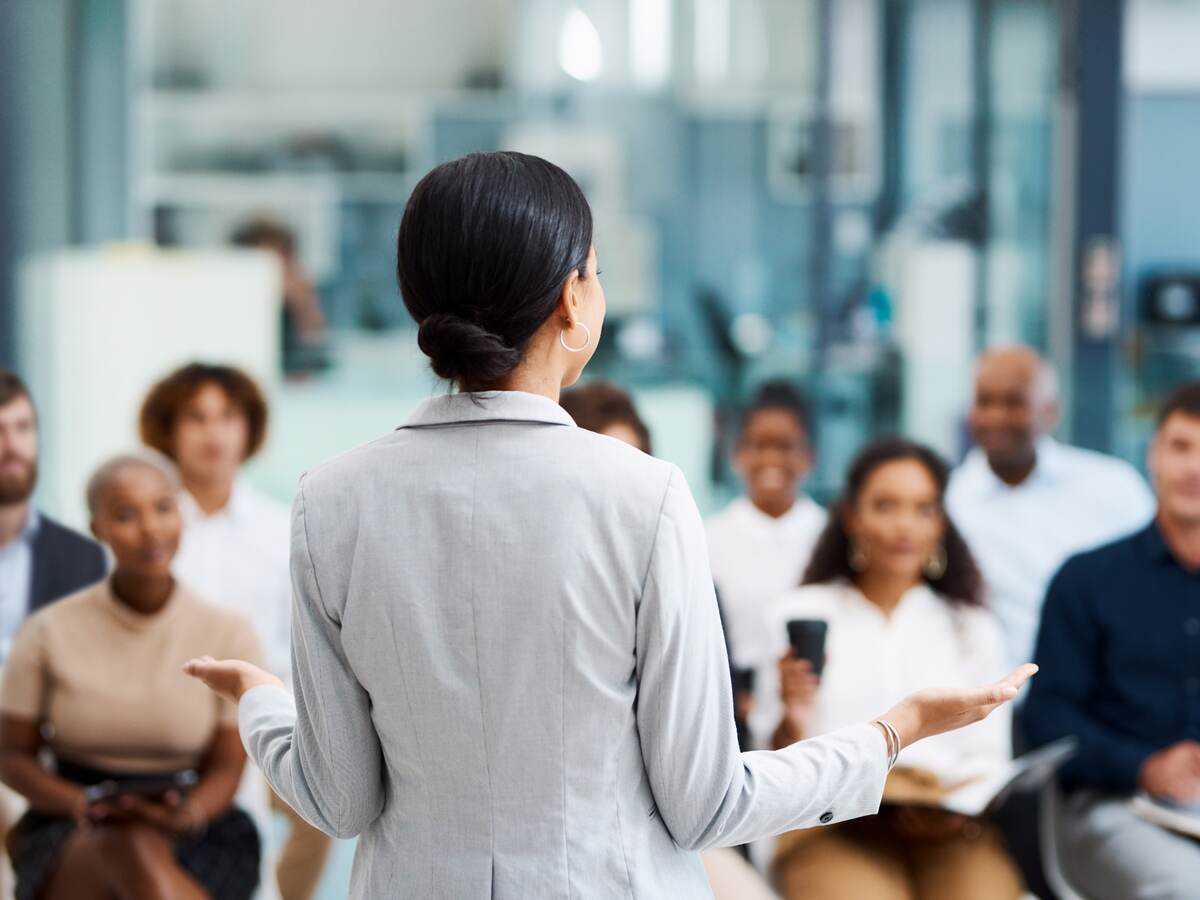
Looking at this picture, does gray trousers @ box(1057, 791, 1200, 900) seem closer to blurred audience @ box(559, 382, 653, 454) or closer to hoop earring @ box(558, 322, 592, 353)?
blurred audience @ box(559, 382, 653, 454)

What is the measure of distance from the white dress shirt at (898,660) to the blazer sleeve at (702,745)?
1260mm

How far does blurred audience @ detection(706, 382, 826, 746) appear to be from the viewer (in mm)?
3142

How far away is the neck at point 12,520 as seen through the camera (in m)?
2.60

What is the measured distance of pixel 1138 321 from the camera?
744 centimetres

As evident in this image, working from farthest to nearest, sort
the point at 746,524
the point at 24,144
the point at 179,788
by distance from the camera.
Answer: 1. the point at 24,144
2. the point at 746,524
3. the point at 179,788

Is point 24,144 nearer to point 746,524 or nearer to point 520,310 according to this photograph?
point 746,524

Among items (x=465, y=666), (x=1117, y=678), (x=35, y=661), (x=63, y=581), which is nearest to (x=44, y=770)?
(x=35, y=661)

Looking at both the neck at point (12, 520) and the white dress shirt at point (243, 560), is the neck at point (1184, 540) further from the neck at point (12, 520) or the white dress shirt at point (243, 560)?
the neck at point (12, 520)

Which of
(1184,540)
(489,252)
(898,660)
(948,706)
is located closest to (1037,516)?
(1184,540)

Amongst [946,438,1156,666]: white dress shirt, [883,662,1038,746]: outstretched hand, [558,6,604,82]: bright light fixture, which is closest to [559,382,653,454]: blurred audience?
[946,438,1156,666]: white dress shirt

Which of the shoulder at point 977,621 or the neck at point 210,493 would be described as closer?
the shoulder at point 977,621

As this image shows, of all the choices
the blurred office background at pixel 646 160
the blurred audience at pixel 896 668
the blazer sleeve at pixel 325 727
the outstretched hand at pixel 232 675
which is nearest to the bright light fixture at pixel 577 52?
the blurred office background at pixel 646 160

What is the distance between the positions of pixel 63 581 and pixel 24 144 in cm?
268

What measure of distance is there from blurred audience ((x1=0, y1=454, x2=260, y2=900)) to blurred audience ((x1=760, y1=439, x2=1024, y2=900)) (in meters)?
0.97
